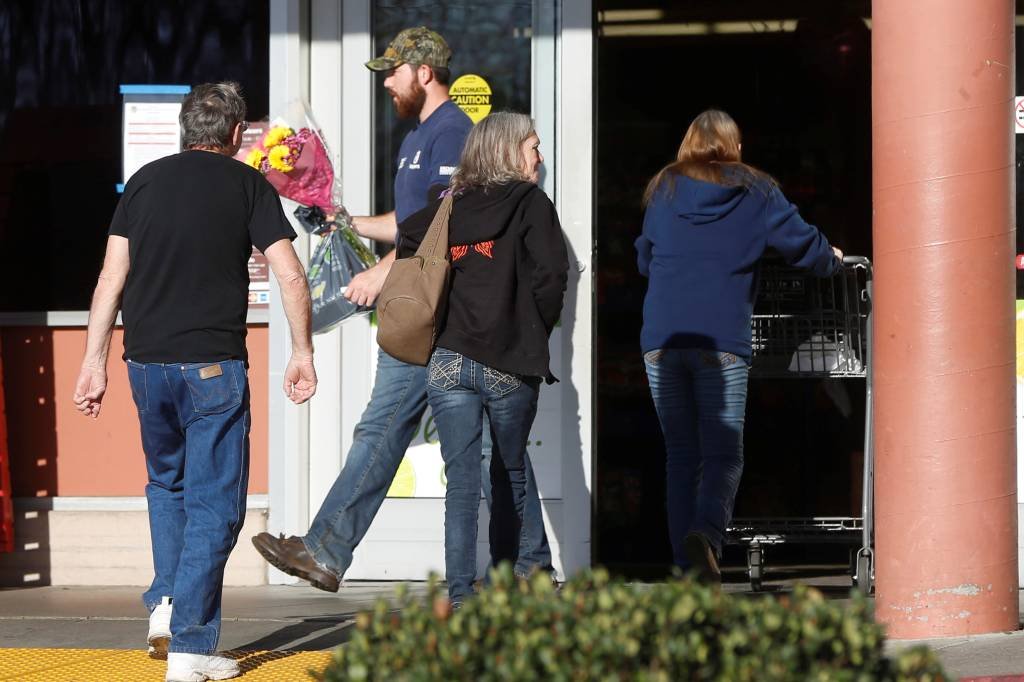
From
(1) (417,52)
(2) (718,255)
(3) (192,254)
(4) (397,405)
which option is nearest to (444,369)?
(4) (397,405)

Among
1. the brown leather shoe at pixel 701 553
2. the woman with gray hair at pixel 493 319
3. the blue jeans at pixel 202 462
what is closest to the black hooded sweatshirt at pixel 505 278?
the woman with gray hair at pixel 493 319

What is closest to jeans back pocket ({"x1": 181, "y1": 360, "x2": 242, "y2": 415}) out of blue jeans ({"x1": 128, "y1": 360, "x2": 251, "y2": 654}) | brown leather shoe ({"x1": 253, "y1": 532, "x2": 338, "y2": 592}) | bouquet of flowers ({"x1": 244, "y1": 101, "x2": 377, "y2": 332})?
blue jeans ({"x1": 128, "y1": 360, "x2": 251, "y2": 654})

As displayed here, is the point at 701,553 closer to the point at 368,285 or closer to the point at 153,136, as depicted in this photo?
the point at 368,285

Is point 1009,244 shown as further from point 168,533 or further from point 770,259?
point 168,533

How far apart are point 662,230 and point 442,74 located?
3.44 feet

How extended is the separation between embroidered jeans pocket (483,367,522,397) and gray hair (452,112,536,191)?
2.07 feet

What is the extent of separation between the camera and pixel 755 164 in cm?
831

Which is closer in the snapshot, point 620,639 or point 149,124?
point 620,639

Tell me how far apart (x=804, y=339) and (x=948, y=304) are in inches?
57.5

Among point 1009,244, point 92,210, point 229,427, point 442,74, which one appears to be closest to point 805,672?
point 229,427

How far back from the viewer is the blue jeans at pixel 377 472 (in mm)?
5617

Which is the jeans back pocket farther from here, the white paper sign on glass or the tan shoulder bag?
the white paper sign on glass

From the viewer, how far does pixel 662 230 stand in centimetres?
580

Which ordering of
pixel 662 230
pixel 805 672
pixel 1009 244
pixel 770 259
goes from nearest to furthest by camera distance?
1. pixel 805 672
2. pixel 1009 244
3. pixel 662 230
4. pixel 770 259
